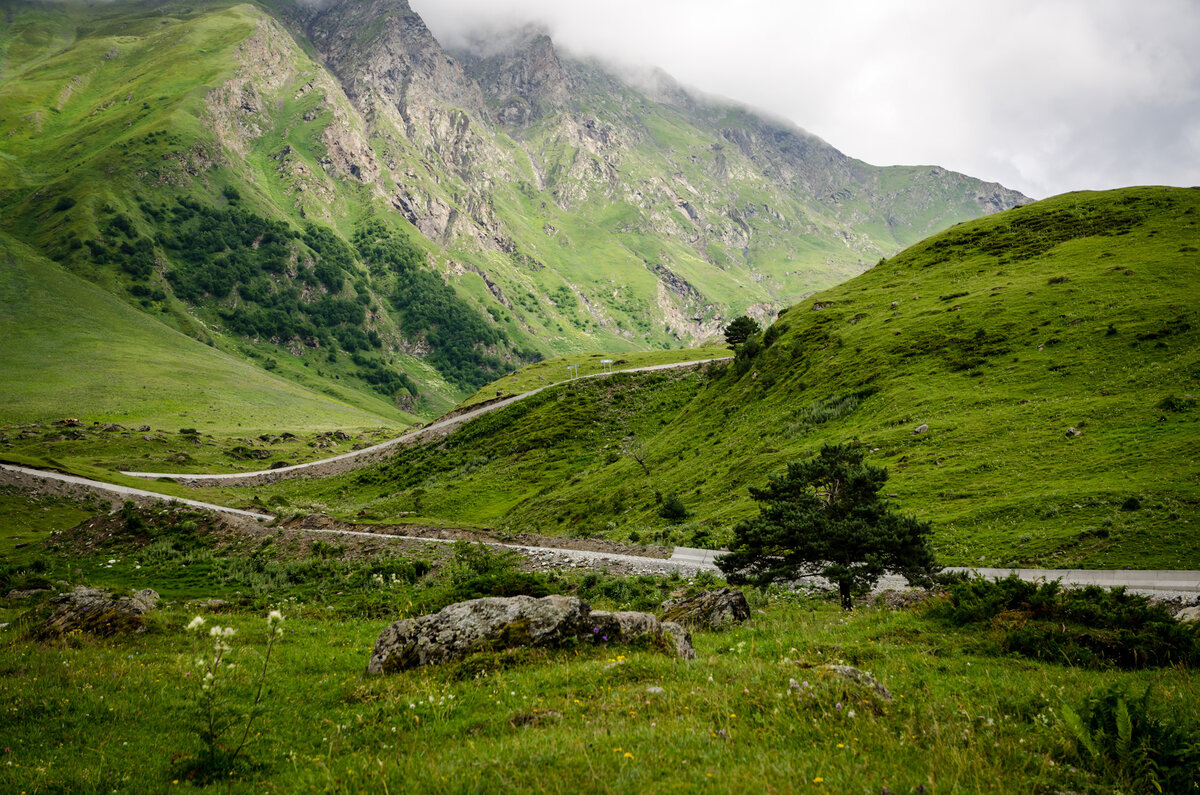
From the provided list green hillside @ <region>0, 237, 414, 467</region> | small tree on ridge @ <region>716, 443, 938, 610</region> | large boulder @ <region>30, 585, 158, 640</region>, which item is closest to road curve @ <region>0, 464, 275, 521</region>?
large boulder @ <region>30, 585, 158, 640</region>

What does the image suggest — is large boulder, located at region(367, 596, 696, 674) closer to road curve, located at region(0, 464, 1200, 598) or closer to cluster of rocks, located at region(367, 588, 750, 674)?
cluster of rocks, located at region(367, 588, 750, 674)

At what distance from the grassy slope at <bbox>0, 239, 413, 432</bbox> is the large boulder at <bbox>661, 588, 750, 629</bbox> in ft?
495

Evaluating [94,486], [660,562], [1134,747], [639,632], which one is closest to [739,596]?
[639,632]

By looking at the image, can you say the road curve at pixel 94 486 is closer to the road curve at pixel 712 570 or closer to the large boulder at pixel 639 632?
the road curve at pixel 712 570

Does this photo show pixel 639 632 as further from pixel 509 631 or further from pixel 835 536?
pixel 835 536

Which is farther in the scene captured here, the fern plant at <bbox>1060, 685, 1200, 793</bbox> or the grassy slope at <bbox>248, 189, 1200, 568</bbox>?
the grassy slope at <bbox>248, 189, 1200, 568</bbox>

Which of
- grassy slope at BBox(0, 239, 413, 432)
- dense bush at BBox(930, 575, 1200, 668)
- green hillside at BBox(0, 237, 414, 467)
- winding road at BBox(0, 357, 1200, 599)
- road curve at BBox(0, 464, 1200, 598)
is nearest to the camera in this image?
dense bush at BBox(930, 575, 1200, 668)

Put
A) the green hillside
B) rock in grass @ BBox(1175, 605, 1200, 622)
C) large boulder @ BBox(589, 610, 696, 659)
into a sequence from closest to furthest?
1. large boulder @ BBox(589, 610, 696, 659)
2. rock in grass @ BBox(1175, 605, 1200, 622)
3. the green hillside

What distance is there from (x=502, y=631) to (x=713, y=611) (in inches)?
272

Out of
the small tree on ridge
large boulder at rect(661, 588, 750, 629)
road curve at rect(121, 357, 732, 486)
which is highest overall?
the small tree on ridge

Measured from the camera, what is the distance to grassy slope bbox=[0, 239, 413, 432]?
134 m

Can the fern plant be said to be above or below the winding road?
above

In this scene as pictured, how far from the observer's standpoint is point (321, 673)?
39.8ft

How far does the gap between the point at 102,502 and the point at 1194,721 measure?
206ft
